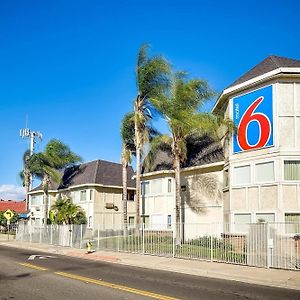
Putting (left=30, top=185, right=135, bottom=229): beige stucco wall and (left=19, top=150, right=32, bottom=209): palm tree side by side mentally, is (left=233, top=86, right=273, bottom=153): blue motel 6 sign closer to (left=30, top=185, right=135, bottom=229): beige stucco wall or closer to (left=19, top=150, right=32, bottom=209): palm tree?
(left=30, top=185, right=135, bottom=229): beige stucco wall

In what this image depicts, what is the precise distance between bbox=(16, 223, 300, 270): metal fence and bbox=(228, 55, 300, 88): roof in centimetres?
819

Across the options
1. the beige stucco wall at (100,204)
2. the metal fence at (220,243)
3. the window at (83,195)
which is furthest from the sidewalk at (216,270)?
the window at (83,195)

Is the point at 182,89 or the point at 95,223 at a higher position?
the point at 182,89

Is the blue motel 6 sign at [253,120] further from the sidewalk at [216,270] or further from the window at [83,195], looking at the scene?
the window at [83,195]

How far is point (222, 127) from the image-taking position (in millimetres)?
25047

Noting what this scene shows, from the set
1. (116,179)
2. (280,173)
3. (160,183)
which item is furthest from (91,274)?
(116,179)

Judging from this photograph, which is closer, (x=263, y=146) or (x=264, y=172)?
(x=264, y=172)

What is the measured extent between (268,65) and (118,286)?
16.0 meters

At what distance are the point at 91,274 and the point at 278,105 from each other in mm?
12746

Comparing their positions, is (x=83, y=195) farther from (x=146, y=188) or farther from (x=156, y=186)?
(x=156, y=186)

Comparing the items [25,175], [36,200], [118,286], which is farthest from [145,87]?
[25,175]

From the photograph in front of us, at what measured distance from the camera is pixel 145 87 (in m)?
31.8

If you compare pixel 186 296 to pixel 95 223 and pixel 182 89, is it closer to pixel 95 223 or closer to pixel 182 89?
pixel 182 89

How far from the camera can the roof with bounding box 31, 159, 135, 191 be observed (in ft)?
151
